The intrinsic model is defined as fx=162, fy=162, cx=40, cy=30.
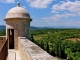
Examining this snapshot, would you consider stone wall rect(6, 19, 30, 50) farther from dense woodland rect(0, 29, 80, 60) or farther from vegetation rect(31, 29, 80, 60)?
vegetation rect(31, 29, 80, 60)

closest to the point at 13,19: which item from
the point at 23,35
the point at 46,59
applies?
the point at 23,35

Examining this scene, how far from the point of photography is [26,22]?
28.6 ft

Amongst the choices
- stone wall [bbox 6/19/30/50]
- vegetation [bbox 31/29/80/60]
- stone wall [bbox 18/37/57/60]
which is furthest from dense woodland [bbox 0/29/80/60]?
stone wall [bbox 18/37/57/60]

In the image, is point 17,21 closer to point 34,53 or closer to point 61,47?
point 34,53

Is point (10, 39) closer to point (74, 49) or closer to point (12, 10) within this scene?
point (12, 10)

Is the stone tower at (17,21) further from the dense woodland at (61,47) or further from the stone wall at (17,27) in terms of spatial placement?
the dense woodland at (61,47)

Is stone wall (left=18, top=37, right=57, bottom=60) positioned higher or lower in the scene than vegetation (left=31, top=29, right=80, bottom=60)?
higher

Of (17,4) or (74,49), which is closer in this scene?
(17,4)

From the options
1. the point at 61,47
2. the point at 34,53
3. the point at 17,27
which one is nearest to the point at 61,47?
the point at 61,47

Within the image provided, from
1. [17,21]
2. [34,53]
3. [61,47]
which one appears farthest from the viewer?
[61,47]

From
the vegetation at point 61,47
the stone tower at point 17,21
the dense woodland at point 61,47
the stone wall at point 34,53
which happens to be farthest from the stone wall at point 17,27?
the vegetation at point 61,47

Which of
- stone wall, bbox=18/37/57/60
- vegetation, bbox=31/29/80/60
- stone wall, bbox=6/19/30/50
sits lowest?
vegetation, bbox=31/29/80/60

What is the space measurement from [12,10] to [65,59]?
1273 inches

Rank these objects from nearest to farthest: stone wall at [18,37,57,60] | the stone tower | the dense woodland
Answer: stone wall at [18,37,57,60] → the stone tower → the dense woodland
